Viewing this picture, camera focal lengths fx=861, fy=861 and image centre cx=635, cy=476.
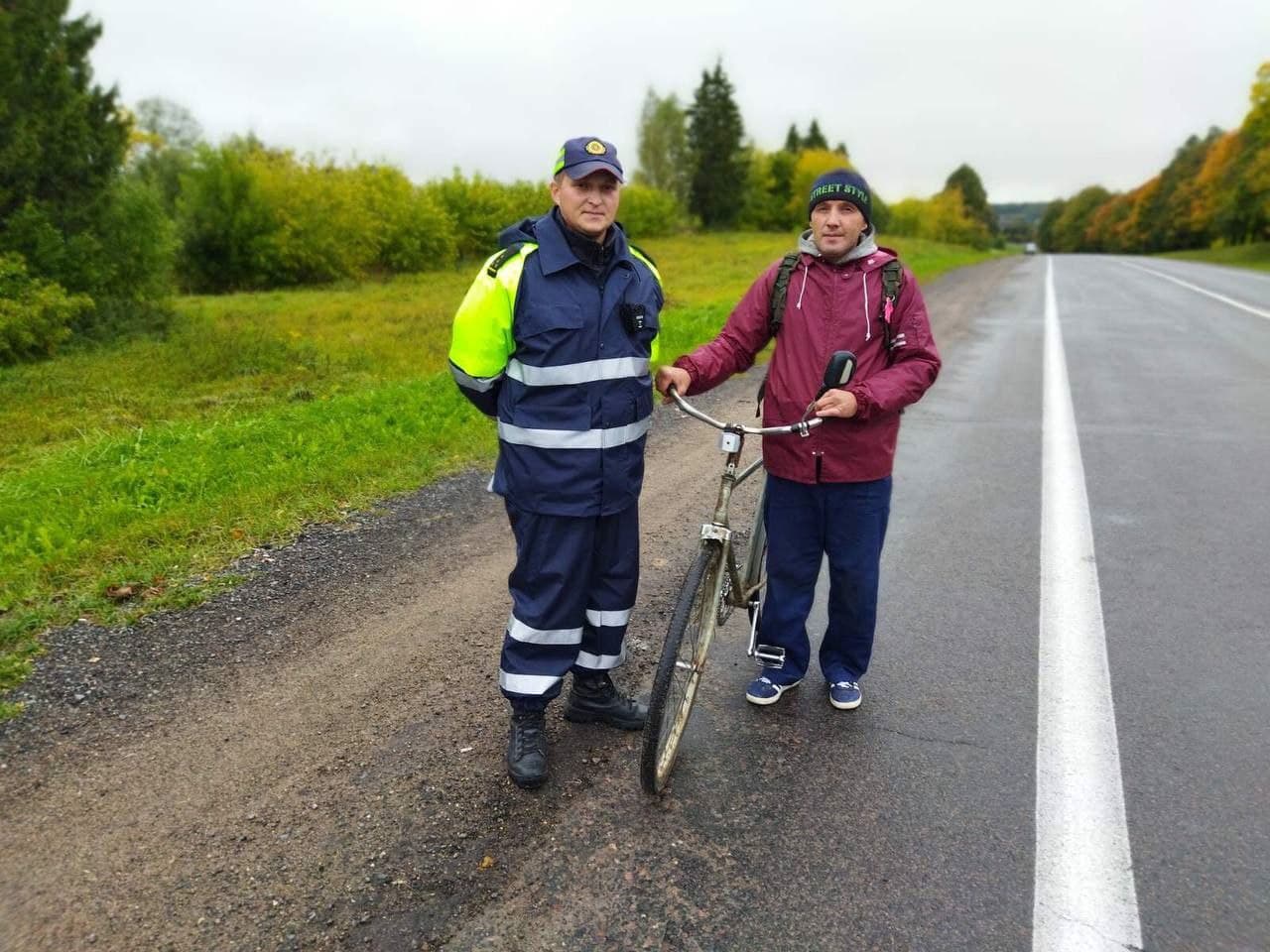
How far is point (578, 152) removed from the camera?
9.18ft

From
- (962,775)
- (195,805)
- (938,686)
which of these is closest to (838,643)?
(938,686)

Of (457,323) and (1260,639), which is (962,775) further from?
(457,323)

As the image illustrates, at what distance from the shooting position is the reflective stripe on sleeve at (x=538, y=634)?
119 inches

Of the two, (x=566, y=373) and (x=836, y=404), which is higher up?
(x=566, y=373)

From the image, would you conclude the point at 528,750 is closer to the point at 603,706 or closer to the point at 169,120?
the point at 603,706

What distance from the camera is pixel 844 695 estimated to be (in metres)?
3.42

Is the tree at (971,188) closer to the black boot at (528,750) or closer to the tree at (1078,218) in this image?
the tree at (1078,218)

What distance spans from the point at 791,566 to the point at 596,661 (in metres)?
0.86

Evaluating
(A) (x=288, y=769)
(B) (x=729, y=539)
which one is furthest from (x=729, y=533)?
(A) (x=288, y=769)

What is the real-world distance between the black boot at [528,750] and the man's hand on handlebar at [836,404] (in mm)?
1469

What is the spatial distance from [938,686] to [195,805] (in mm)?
2788

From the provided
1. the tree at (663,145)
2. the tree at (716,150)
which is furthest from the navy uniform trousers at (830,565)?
the tree at (663,145)

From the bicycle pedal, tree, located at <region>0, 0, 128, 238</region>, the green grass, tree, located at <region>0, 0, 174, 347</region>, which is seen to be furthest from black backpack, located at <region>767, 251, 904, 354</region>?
the green grass

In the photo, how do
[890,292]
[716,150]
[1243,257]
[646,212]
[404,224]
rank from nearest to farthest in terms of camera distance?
[890,292]
[404,224]
[1243,257]
[646,212]
[716,150]
